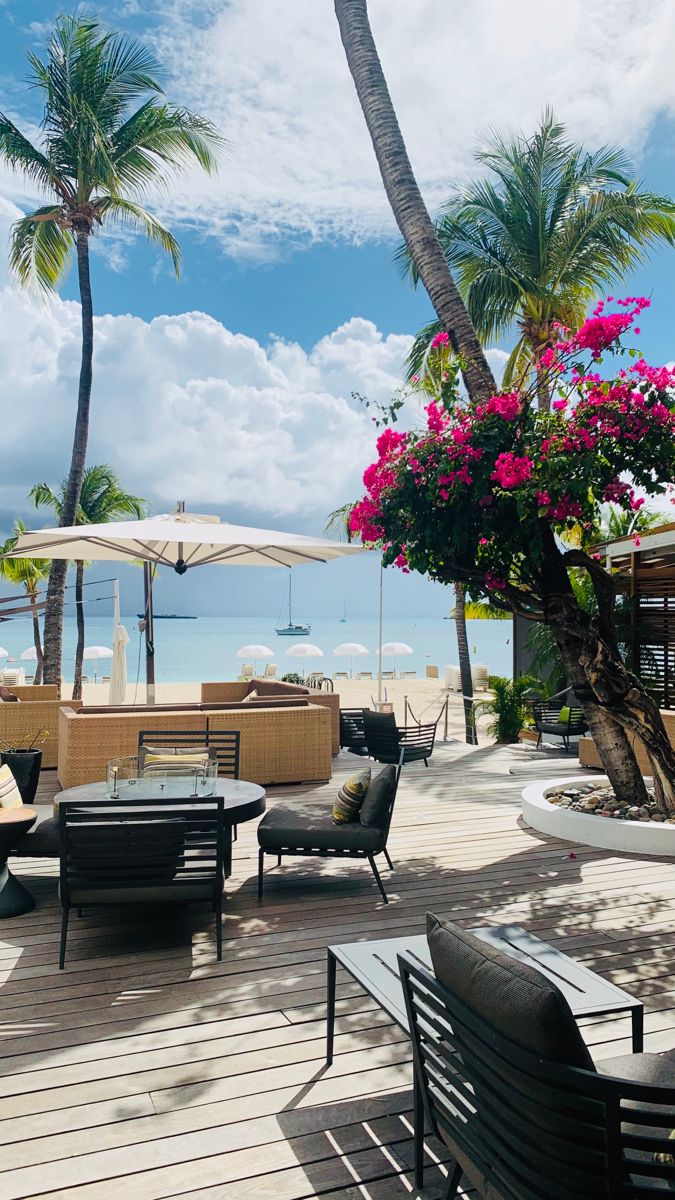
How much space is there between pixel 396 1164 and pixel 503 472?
392 centimetres

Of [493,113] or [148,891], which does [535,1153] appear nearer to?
[148,891]

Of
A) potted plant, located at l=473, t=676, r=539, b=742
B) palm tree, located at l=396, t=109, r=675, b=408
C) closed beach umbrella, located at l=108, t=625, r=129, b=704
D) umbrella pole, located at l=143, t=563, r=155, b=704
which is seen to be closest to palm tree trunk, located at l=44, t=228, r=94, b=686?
closed beach umbrella, located at l=108, t=625, r=129, b=704

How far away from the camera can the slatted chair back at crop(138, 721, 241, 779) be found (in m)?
6.08

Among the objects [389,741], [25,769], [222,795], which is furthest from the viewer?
[389,741]

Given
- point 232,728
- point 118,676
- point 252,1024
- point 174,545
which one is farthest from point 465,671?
point 252,1024

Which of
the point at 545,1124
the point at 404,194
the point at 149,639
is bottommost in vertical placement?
the point at 545,1124

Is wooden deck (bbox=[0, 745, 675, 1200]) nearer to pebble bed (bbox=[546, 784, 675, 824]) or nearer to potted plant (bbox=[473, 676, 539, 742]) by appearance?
pebble bed (bbox=[546, 784, 675, 824])

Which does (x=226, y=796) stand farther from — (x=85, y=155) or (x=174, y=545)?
(x=85, y=155)

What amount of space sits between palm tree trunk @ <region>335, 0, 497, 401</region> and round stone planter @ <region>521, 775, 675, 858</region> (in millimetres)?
3400

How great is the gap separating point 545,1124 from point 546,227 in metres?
14.5

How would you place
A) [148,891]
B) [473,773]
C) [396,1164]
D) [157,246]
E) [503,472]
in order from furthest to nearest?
[157,246], [473,773], [503,472], [148,891], [396,1164]

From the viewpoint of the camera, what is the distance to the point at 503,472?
532 centimetres

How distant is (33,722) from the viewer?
357 inches

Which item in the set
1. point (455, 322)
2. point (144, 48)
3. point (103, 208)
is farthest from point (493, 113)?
point (455, 322)
